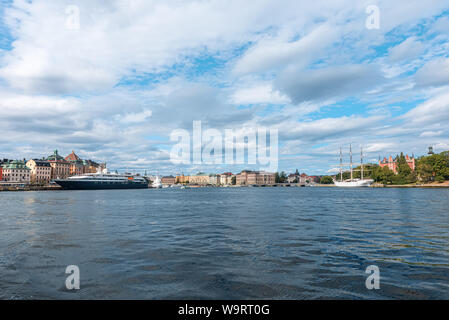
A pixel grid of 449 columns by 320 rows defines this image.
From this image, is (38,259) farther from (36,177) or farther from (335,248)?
(36,177)

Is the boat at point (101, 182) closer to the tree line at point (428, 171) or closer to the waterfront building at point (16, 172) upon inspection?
the waterfront building at point (16, 172)

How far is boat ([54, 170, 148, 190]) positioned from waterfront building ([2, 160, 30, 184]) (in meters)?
52.9

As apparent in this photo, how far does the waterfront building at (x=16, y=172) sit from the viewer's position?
17635 cm

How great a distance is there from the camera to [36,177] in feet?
627

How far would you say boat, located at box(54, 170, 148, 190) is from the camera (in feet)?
465

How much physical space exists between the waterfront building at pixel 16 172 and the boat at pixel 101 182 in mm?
52910

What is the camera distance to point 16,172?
587 ft

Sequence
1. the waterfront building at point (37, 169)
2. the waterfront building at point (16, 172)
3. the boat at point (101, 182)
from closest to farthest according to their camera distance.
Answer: the boat at point (101, 182) < the waterfront building at point (16, 172) < the waterfront building at point (37, 169)

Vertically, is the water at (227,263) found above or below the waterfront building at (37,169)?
Answer: below

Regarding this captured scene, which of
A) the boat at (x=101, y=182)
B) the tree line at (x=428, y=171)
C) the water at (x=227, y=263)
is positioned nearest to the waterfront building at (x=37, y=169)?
the boat at (x=101, y=182)

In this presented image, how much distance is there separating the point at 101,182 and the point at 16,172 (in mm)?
67907

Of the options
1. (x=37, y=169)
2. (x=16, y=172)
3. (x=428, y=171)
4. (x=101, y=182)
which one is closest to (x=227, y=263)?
(x=101, y=182)
